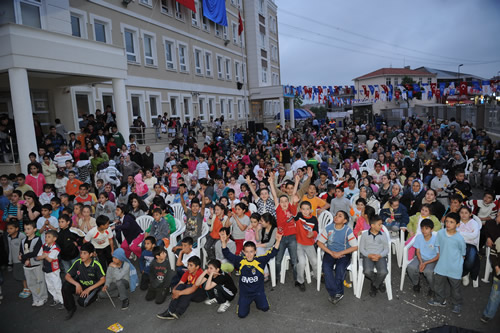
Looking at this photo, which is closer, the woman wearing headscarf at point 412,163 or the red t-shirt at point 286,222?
the red t-shirt at point 286,222

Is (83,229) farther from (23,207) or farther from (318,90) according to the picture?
(318,90)

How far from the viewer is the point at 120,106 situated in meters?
11.9

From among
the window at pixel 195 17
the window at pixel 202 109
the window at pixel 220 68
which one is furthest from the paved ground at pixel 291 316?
the window at pixel 220 68

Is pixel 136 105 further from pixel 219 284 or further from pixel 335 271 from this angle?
pixel 335 271

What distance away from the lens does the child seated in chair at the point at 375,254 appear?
480 cm

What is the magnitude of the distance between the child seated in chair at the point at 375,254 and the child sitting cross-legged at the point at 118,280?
3.80 meters

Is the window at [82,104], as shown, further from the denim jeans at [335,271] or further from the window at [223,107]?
the denim jeans at [335,271]

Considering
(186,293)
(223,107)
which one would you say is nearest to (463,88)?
(223,107)

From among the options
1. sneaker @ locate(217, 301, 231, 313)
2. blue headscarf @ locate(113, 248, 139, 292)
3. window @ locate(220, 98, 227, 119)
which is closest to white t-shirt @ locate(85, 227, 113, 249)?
blue headscarf @ locate(113, 248, 139, 292)

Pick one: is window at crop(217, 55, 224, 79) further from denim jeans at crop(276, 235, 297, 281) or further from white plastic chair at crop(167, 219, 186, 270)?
denim jeans at crop(276, 235, 297, 281)

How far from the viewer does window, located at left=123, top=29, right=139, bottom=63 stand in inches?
635

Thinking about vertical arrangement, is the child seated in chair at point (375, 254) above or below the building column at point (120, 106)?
below

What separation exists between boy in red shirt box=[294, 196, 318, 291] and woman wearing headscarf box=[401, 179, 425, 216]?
7.96 ft

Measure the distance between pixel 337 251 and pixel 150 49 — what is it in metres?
16.5
